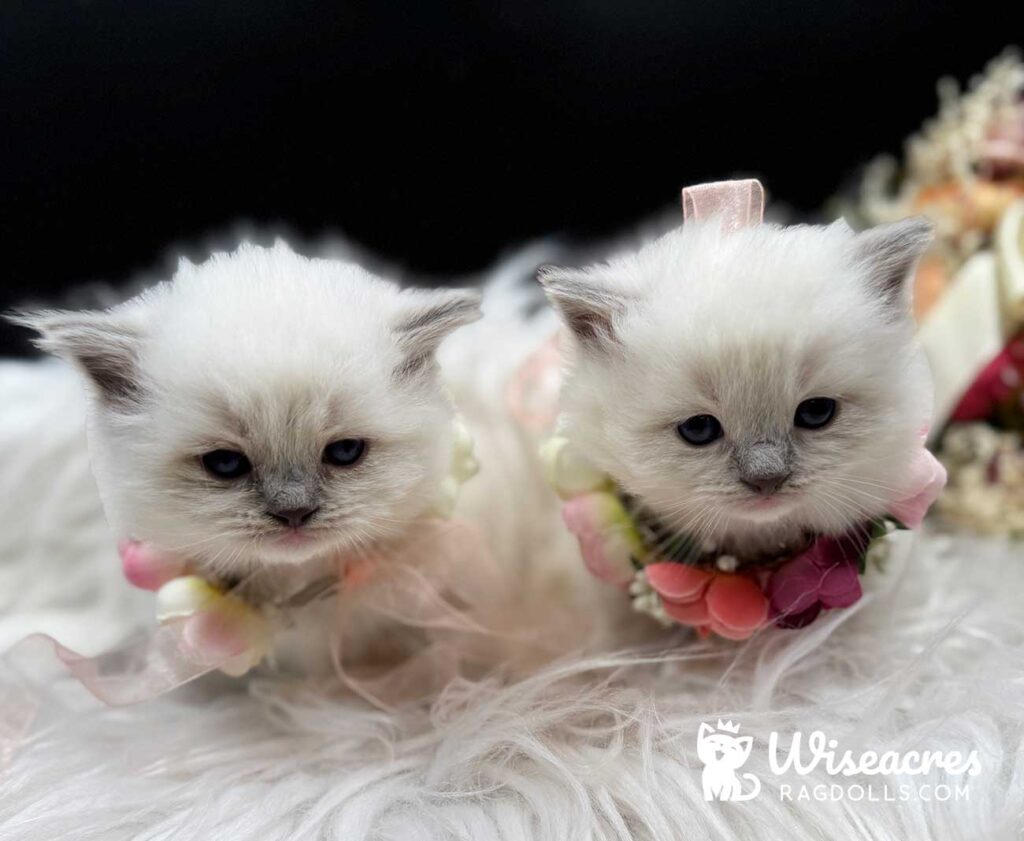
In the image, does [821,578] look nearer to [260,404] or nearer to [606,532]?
[606,532]

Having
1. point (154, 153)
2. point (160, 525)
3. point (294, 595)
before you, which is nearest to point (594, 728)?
point (294, 595)

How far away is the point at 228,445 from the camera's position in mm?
726

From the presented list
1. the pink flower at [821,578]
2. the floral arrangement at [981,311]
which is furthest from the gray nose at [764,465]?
the floral arrangement at [981,311]

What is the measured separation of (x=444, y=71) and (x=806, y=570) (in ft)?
2.96

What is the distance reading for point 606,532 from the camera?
837 mm

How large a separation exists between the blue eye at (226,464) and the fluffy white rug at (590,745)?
0.27 m

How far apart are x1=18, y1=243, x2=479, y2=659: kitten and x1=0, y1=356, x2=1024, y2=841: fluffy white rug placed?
19cm

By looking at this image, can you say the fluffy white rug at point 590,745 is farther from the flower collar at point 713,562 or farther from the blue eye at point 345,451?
the blue eye at point 345,451

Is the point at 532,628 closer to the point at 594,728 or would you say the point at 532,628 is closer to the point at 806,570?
the point at 594,728

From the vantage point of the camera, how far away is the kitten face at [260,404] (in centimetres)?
71

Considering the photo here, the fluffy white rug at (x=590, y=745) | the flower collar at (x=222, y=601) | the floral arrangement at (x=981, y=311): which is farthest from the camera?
the floral arrangement at (x=981, y=311)

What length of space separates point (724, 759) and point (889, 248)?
421mm

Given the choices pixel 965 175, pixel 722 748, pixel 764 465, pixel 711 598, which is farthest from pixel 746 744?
pixel 965 175

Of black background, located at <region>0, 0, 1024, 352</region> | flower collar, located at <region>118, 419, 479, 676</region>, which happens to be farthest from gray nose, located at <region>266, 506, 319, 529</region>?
black background, located at <region>0, 0, 1024, 352</region>
